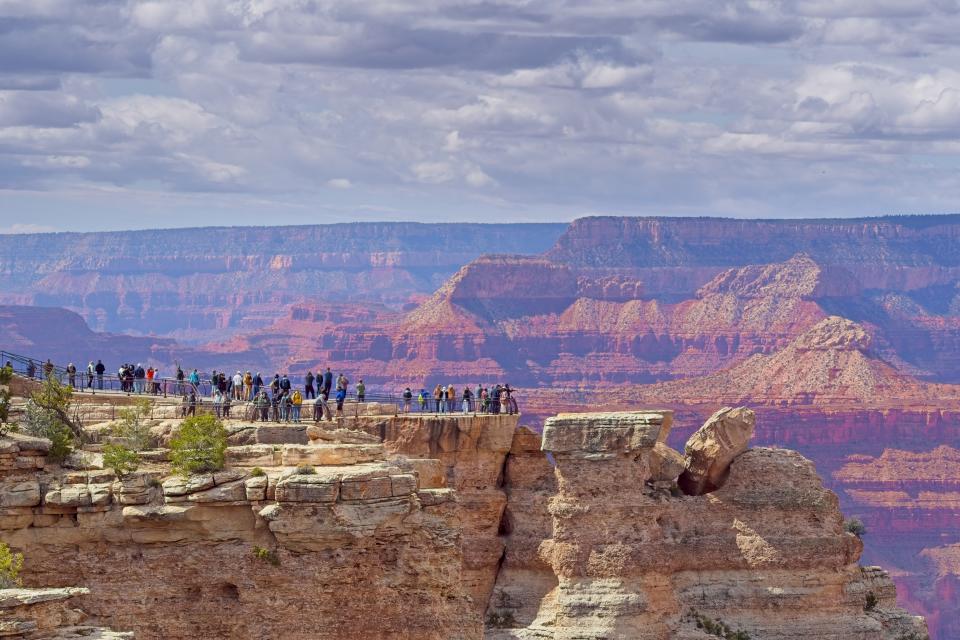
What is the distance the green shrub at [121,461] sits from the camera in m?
40.5

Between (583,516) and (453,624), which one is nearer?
(453,624)

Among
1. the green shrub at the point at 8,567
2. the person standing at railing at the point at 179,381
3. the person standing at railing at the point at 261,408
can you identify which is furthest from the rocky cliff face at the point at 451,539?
the person standing at railing at the point at 179,381

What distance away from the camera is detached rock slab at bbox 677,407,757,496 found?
58938 millimetres

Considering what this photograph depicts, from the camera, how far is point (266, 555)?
39812mm

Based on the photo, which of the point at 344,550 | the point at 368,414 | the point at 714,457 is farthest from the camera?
the point at 714,457

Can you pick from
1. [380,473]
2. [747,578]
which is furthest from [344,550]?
[747,578]

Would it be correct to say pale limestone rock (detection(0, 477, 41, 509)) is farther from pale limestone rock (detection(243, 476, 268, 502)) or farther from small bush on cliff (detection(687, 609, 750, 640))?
small bush on cliff (detection(687, 609, 750, 640))

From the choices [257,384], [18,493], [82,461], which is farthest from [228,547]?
[257,384]

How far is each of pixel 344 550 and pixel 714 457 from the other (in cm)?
2074

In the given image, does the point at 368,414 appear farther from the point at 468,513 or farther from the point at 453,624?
the point at 453,624

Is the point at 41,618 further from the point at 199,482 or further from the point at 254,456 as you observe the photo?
the point at 254,456

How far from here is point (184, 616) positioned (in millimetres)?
40000

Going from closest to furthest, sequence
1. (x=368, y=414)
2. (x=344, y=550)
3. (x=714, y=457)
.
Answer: (x=344, y=550), (x=368, y=414), (x=714, y=457)

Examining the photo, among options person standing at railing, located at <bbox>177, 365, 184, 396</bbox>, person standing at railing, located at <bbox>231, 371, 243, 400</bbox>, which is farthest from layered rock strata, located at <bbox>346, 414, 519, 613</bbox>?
person standing at railing, located at <bbox>177, 365, 184, 396</bbox>
